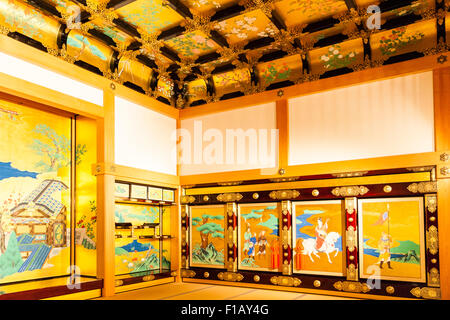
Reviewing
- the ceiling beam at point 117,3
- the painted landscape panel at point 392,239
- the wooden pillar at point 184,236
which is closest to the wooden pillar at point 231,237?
the wooden pillar at point 184,236

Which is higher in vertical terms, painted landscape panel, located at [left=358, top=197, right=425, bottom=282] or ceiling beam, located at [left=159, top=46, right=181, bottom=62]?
ceiling beam, located at [left=159, top=46, right=181, bottom=62]

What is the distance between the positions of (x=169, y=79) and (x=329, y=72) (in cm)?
292

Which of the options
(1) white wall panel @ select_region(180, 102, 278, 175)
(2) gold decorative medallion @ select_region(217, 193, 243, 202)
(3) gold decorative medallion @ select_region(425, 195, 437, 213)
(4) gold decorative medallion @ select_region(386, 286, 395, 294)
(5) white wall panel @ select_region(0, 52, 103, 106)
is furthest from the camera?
(2) gold decorative medallion @ select_region(217, 193, 243, 202)

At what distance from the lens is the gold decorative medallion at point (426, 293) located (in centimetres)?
470

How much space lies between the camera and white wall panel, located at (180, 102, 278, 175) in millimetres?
6242

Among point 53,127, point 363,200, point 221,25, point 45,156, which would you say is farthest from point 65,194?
point 363,200

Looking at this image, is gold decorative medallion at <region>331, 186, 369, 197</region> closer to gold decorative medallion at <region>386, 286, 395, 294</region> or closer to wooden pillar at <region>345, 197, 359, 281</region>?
wooden pillar at <region>345, 197, 359, 281</region>

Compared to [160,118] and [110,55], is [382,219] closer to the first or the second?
[160,118]

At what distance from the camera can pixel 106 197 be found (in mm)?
5500

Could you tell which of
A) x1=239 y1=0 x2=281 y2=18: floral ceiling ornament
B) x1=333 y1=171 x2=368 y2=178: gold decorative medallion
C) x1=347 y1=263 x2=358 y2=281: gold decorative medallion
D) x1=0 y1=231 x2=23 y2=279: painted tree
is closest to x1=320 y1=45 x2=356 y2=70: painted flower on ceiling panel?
x1=239 y1=0 x2=281 y2=18: floral ceiling ornament

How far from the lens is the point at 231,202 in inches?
252

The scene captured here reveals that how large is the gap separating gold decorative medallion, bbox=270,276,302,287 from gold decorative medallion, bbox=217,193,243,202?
4.56 ft

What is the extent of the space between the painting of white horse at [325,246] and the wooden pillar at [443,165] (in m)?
1.33

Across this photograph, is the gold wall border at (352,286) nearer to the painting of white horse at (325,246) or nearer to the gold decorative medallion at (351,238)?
the painting of white horse at (325,246)
